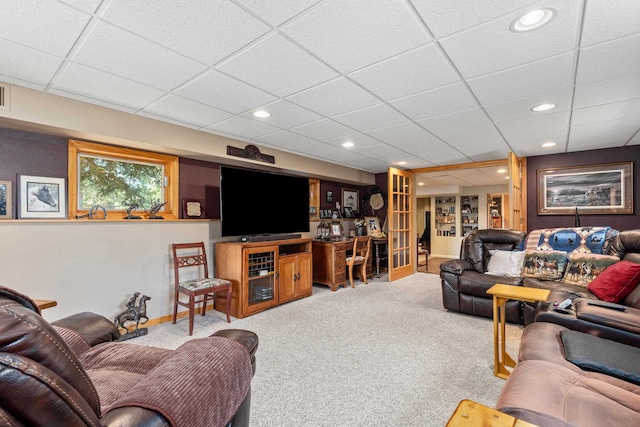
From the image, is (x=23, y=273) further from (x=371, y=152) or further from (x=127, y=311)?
(x=371, y=152)

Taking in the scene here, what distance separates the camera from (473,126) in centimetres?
327

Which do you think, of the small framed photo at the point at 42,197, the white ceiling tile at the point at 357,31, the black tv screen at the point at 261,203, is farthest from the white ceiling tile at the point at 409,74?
the small framed photo at the point at 42,197

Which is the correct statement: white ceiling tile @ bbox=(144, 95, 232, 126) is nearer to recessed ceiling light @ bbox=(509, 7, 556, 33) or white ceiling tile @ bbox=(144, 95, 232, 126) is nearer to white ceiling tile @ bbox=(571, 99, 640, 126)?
recessed ceiling light @ bbox=(509, 7, 556, 33)

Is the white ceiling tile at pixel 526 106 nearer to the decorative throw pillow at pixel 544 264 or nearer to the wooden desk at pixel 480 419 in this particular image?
the decorative throw pillow at pixel 544 264

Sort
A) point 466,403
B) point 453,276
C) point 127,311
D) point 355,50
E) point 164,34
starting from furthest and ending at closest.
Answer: point 453,276, point 127,311, point 355,50, point 164,34, point 466,403

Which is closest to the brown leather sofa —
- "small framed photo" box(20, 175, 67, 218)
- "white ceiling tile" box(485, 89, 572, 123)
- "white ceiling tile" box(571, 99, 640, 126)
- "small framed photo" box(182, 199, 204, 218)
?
"small framed photo" box(20, 175, 67, 218)

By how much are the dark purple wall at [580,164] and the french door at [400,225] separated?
6.76 feet

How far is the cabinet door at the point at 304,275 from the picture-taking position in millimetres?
4426

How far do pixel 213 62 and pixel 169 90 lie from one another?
2.15 ft

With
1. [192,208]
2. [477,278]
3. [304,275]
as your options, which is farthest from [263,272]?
[477,278]

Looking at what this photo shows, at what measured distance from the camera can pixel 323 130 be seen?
3.43 metres

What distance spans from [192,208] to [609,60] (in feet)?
13.2

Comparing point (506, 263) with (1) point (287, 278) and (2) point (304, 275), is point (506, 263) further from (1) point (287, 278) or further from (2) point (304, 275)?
(1) point (287, 278)

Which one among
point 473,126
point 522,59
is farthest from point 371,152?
point 522,59
